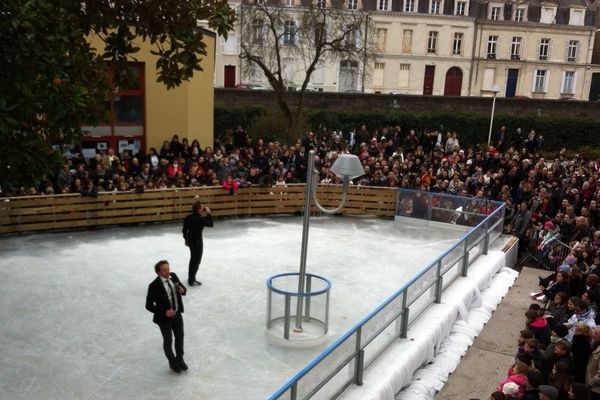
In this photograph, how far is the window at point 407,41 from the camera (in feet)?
151

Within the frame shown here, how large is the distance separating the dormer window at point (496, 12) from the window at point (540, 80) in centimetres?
533

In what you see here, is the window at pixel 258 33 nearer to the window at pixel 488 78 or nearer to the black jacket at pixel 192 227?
the black jacket at pixel 192 227

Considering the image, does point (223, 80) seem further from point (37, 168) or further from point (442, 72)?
point (37, 168)

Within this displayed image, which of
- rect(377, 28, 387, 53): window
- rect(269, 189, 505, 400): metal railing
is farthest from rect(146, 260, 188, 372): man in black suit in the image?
rect(377, 28, 387, 53): window

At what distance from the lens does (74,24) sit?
27.6ft

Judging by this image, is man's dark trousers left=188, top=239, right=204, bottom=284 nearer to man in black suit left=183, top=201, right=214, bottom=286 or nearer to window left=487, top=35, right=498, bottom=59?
man in black suit left=183, top=201, right=214, bottom=286

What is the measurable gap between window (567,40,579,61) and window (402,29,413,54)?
42.4ft

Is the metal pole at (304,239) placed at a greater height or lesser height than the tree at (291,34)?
lesser

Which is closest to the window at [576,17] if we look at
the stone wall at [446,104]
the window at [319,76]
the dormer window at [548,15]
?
the dormer window at [548,15]

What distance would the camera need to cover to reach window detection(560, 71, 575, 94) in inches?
1903

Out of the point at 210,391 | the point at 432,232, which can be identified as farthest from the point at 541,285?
the point at 210,391

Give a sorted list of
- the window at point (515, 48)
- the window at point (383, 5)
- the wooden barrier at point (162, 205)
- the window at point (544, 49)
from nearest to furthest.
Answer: the wooden barrier at point (162, 205), the window at point (383, 5), the window at point (515, 48), the window at point (544, 49)

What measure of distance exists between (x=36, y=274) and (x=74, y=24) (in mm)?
5416

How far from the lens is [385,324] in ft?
27.6
